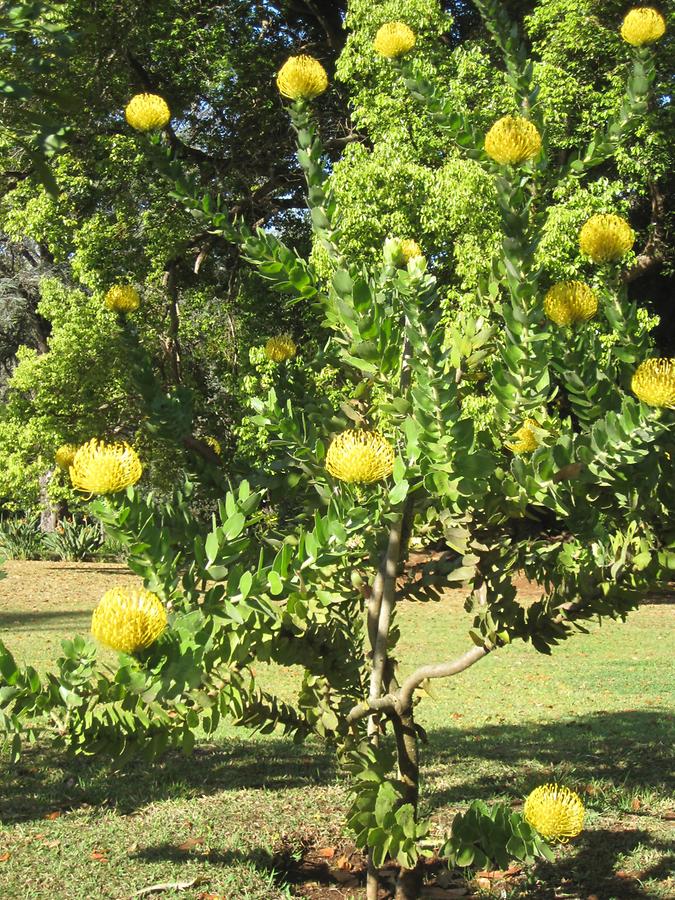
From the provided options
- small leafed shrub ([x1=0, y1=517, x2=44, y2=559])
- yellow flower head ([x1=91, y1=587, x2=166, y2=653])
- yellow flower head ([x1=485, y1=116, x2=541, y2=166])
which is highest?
yellow flower head ([x1=485, y1=116, x2=541, y2=166])

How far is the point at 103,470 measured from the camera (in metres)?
1.84

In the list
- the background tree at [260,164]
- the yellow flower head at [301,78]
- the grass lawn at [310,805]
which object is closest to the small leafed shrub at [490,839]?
the grass lawn at [310,805]

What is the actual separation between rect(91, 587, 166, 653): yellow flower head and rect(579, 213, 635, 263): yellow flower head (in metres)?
1.46

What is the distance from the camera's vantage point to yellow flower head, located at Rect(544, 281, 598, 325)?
2.41m

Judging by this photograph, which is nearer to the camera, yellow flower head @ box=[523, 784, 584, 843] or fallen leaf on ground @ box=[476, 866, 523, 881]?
yellow flower head @ box=[523, 784, 584, 843]

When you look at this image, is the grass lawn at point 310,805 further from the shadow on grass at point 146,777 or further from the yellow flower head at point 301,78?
the yellow flower head at point 301,78

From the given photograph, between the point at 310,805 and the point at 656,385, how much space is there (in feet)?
9.82

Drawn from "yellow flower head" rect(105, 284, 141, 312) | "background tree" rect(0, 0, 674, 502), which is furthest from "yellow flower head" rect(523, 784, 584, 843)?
"background tree" rect(0, 0, 674, 502)

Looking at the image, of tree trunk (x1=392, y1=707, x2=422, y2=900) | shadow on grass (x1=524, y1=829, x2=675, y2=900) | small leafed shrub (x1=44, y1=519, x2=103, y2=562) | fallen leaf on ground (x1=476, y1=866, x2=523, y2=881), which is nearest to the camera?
tree trunk (x1=392, y1=707, x2=422, y2=900)

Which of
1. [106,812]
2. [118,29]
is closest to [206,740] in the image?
[106,812]

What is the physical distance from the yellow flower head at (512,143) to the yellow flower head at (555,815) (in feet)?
5.31

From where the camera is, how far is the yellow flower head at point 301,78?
250cm

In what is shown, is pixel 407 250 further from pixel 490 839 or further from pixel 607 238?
pixel 490 839

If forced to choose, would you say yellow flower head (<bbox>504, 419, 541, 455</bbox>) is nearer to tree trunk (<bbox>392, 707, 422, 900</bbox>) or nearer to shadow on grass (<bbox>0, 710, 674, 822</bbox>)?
tree trunk (<bbox>392, 707, 422, 900</bbox>)
